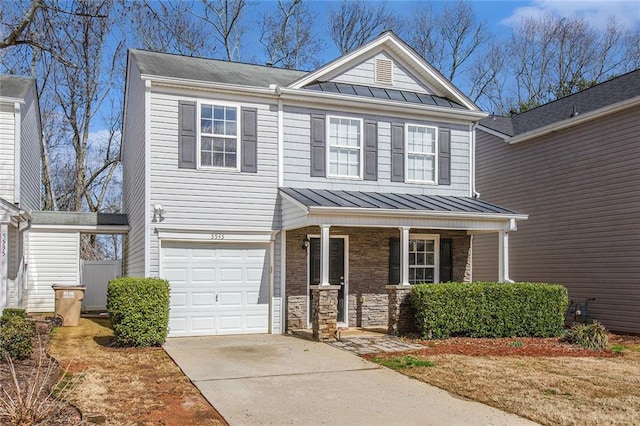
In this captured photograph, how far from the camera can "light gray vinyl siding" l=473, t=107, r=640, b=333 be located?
1373 centimetres

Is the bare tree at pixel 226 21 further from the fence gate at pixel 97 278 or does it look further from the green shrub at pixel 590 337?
the green shrub at pixel 590 337

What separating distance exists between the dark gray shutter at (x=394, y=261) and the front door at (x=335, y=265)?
1.23 metres

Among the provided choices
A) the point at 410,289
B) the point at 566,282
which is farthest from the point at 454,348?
the point at 566,282

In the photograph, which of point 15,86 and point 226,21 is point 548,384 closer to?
point 15,86

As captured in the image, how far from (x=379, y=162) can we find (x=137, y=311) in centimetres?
645

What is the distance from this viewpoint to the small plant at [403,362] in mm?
9164

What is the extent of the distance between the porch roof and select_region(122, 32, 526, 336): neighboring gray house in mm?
36

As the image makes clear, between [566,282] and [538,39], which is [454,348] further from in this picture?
[538,39]

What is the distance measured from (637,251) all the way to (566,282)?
2345 millimetres

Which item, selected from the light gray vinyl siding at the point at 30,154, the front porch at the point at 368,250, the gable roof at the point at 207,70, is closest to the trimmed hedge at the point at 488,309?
the front porch at the point at 368,250

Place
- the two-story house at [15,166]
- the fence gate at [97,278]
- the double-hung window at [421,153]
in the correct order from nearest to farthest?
the two-story house at [15,166] → the double-hung window at [421,153] → the fence gate at [97,278]

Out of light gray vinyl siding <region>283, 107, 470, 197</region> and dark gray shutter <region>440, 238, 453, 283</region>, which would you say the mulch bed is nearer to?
light gray vinyl siding <region>283, 107, 470, 197</region>

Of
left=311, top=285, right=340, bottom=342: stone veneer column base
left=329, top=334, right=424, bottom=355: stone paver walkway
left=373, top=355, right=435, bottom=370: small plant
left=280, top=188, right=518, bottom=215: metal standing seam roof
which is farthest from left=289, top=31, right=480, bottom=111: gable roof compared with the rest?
left=373, top=355, right=435, bottom=370: small plant

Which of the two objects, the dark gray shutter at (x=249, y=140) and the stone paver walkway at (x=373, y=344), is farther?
the dark gray shutter at (x=249, y=140)
